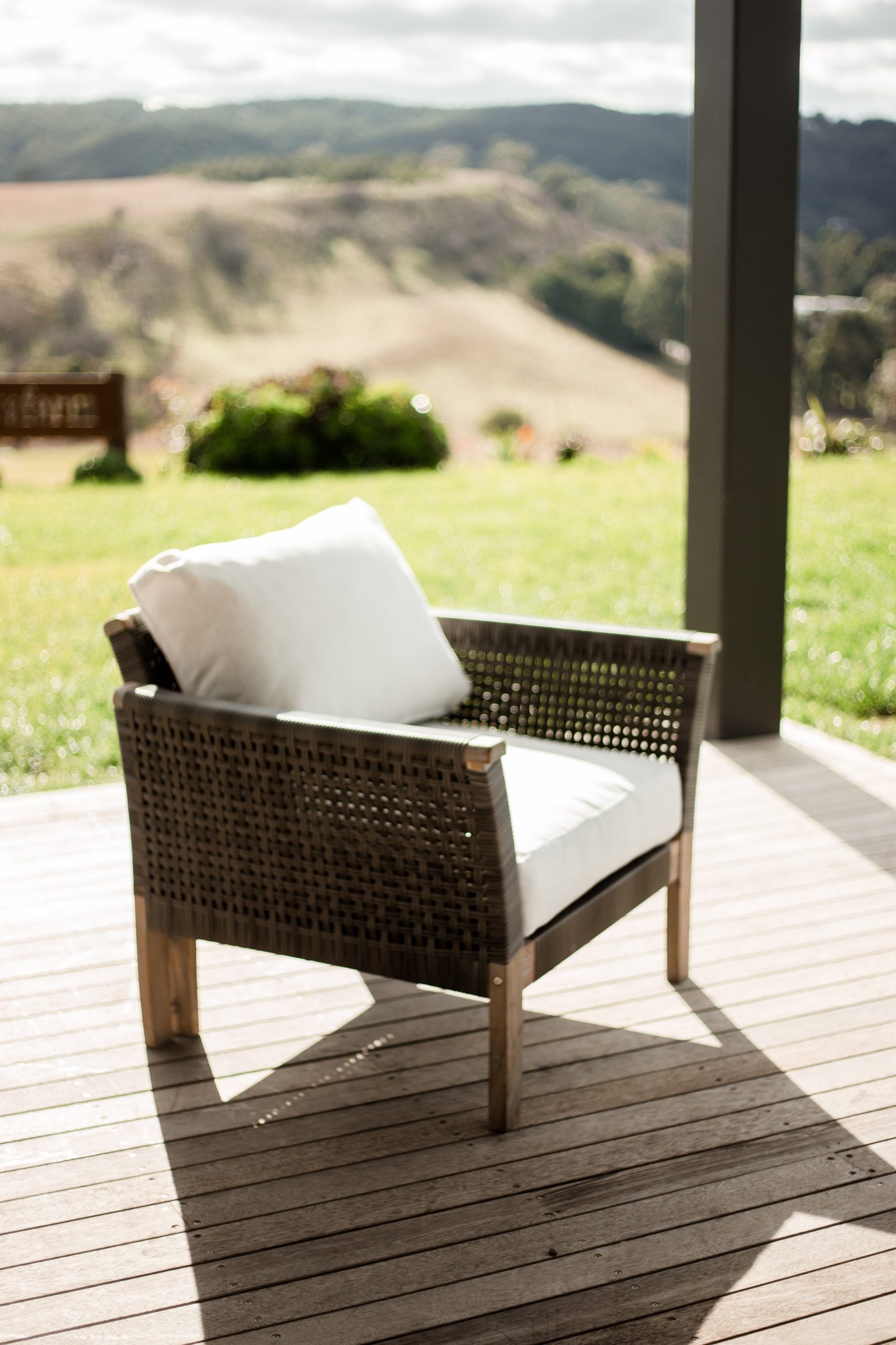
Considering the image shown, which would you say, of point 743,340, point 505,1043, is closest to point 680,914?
point 505,1043

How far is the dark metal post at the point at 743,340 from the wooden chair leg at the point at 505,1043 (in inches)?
80.2

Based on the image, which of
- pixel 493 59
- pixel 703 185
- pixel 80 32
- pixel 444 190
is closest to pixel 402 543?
pixel 703 185

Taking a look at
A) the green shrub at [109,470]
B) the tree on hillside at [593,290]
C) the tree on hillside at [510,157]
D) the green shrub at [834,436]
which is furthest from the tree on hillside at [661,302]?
the green shrub at [109,470]

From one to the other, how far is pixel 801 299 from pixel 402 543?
225 cm

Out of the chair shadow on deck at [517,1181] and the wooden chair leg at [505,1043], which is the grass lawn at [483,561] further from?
the wooden chair leg at [505,1043]

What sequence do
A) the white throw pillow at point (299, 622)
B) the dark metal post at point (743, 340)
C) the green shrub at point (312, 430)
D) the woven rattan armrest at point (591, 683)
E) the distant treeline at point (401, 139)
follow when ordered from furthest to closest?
the green shrub at point (312, 430)
the distant treeline at point (401, 139)
the dark metal post at point (743, 340)
the woven rattan armrest at point (591, 683)
the white throw pillow at point (299, 622)

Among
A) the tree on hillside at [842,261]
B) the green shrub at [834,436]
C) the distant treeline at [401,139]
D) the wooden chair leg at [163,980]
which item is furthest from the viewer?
the green shrub at [834,436]

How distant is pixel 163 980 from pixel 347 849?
1.58 ft

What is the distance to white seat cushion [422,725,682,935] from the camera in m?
1.86

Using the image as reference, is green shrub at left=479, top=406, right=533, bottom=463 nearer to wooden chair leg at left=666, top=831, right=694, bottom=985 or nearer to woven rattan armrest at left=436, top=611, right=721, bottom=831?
woven rattan armrest at left=436, top=611, right=721, bottom=831

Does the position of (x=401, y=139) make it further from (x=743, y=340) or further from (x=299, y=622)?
(x=299, y=622)

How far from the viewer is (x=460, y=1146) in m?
1.86

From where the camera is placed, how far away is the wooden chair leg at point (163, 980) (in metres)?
2.10

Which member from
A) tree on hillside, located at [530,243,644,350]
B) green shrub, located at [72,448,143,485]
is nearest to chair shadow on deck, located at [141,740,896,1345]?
green shrub, located at [72,448,143,485]
